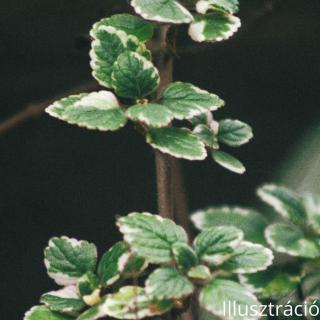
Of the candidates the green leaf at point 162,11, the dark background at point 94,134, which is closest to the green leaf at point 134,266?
the green leaf at point 162,11

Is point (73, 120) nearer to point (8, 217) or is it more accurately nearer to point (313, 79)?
point (8, 217)

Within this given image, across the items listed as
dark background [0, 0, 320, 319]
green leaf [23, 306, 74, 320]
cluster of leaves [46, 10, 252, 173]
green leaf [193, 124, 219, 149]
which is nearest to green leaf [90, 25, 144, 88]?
cluster of leaves [46, 10, 252, 173]

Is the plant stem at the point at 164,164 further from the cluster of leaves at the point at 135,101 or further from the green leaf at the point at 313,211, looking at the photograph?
the green leaf at the point at 313,211

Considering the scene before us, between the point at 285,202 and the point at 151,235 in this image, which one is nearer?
the point at 151,235

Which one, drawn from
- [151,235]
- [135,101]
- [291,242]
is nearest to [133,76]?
[135,101]

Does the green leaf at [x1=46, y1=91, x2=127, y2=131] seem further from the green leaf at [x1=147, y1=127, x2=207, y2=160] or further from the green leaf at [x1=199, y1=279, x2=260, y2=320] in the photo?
the green leaf at [x1=199, y1=279, x2=260, y2=320]

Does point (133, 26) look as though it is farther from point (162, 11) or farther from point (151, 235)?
point (151, 235)
